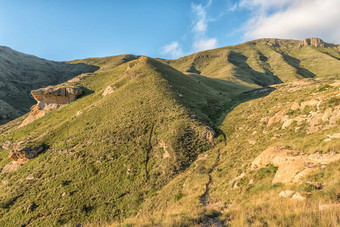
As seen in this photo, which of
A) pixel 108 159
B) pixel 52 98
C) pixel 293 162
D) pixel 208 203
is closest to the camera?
pixel 293 162

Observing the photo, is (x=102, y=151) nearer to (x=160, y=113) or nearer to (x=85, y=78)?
(x=160, y=113)

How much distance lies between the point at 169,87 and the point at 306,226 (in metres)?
46.0

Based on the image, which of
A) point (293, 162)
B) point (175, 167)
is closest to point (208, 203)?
point (293, 162)

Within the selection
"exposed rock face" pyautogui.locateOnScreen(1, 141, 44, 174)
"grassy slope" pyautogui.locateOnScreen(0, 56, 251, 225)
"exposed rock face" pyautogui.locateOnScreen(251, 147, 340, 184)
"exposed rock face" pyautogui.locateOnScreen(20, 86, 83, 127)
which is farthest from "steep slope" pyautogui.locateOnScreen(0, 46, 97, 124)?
"exposed rock face" pyautogui.locateOnScreen(251, 147, 340, 184)

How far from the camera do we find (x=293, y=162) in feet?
36.4

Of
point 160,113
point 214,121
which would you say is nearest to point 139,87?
point 160,113

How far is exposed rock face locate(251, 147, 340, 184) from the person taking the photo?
9.78 metres

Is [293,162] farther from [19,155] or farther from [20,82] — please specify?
[20,82]

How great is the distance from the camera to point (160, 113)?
120ft

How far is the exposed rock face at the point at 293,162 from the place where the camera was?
32.1 feet

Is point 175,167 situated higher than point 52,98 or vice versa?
point 52,98

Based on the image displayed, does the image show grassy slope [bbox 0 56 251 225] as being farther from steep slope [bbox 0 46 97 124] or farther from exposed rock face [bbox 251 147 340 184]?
steep slope [bbox 0 46 97 124]

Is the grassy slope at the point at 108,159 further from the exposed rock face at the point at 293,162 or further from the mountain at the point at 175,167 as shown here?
the exposed rock face at the point at 293,162

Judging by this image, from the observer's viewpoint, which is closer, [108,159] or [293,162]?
[293,162]
